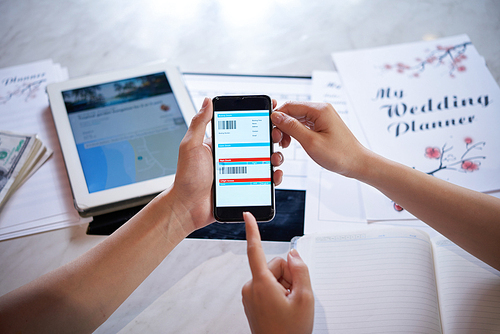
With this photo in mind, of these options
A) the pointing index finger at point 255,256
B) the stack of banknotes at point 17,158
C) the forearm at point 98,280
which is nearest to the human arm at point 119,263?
the forearm at point 98,280

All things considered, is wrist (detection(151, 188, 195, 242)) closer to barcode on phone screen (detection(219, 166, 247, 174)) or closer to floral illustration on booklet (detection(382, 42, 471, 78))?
barcode on phone screen (detection(219, 166, 247, 174))

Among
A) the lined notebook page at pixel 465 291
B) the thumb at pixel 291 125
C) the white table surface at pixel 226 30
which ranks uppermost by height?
the white table surface at pixel 226 30

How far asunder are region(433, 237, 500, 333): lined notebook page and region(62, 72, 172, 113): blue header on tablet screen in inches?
26.8

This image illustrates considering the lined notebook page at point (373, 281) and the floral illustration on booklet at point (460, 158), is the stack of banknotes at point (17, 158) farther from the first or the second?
the floral illustration on booklet at point (460, 158)

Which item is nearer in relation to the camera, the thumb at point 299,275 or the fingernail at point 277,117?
Result: the thumb at point 299,275

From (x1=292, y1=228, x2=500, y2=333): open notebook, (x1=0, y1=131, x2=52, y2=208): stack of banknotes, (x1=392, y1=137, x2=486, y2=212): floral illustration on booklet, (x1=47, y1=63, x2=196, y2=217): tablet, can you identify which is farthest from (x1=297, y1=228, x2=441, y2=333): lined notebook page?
(x1=0, y1=131, x2=52, y2=208): stack of banknotes

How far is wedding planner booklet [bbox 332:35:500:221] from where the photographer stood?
67 cm

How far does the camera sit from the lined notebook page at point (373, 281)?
49 centimetres

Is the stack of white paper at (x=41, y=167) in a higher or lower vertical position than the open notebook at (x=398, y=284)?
higher

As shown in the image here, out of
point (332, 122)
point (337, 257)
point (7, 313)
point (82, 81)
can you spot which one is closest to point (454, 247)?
point (337, 257)

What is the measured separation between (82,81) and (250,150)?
0.46 meters

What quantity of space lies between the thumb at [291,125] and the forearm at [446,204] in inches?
5.2

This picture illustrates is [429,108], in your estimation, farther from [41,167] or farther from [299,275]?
[41,167]

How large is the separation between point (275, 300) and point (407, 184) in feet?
1.09
